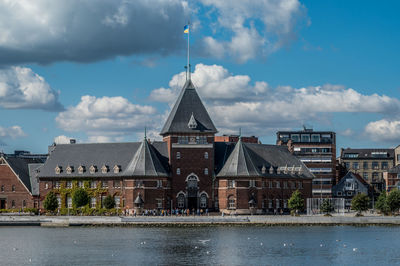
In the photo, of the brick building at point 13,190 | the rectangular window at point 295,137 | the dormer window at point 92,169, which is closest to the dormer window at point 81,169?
the dormer window at point 92,169

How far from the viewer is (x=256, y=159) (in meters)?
137

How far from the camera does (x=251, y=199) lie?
431 ft

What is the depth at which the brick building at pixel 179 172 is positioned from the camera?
13062 centimetres

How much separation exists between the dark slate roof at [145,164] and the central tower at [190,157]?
9.60ft

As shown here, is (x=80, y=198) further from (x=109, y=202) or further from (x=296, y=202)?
(x=296, y=202)

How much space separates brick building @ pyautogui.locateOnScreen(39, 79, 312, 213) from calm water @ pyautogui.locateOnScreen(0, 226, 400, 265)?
1755 centimetres

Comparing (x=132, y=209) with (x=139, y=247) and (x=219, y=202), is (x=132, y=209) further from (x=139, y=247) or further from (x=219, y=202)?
(x=139, y=247)

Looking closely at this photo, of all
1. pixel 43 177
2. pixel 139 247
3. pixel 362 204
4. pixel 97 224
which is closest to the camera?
pixel 139 247

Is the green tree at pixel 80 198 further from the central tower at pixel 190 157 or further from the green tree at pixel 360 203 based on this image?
the green tree at pixel 360 203

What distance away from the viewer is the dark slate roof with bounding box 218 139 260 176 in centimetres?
13150

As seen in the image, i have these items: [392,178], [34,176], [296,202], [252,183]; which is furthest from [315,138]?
[34,176]

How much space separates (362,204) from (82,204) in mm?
45267

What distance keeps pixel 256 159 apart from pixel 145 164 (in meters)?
19.6

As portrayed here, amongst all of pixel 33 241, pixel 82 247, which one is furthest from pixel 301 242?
pixel 33 241
